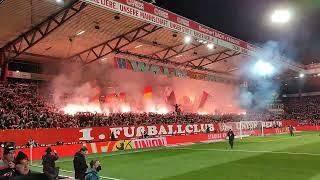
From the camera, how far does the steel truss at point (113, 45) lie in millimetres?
29016

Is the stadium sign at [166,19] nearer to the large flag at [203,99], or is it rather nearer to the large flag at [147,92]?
the large flag at [147,92]

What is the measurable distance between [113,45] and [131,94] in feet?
35.9

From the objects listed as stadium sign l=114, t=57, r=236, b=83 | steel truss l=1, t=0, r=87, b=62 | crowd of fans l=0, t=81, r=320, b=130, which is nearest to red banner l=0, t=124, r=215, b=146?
crowd of fans l=0, t=81, r=320, b=130

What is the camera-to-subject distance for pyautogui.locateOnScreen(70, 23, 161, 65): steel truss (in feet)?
95.2

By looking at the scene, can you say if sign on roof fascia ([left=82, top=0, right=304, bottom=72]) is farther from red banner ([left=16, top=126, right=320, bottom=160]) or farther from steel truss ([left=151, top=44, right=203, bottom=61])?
red banner ([left=16, top=126, right=320, bottom=160])

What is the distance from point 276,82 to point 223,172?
5190 cm

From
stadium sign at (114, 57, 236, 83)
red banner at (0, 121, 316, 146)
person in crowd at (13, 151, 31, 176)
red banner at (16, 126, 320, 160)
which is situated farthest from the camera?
stadium sign at (114, 57, 236, 83)

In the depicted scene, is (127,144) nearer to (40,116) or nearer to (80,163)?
(40,116)

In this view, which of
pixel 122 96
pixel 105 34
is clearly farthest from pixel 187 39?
pixel 122 96

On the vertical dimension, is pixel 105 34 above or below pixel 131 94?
above

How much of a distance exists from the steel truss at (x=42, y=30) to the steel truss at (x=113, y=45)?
5.99m

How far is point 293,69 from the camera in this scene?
52625 millimetres

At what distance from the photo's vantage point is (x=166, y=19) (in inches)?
1108

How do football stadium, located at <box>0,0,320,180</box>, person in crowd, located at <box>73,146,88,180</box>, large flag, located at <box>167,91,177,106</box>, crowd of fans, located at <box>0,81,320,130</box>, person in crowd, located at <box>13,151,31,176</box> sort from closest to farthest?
person in crowd, located at <box>13,151,31,176</box>
person in crowd, located at <box>73,146,88,180</box>
football stadium, located at <box>0,0,320,180</box>
crowd of fans, located at <box>0,81,320,130</box>
large flag, located at <box>167,91,177,106</box>
